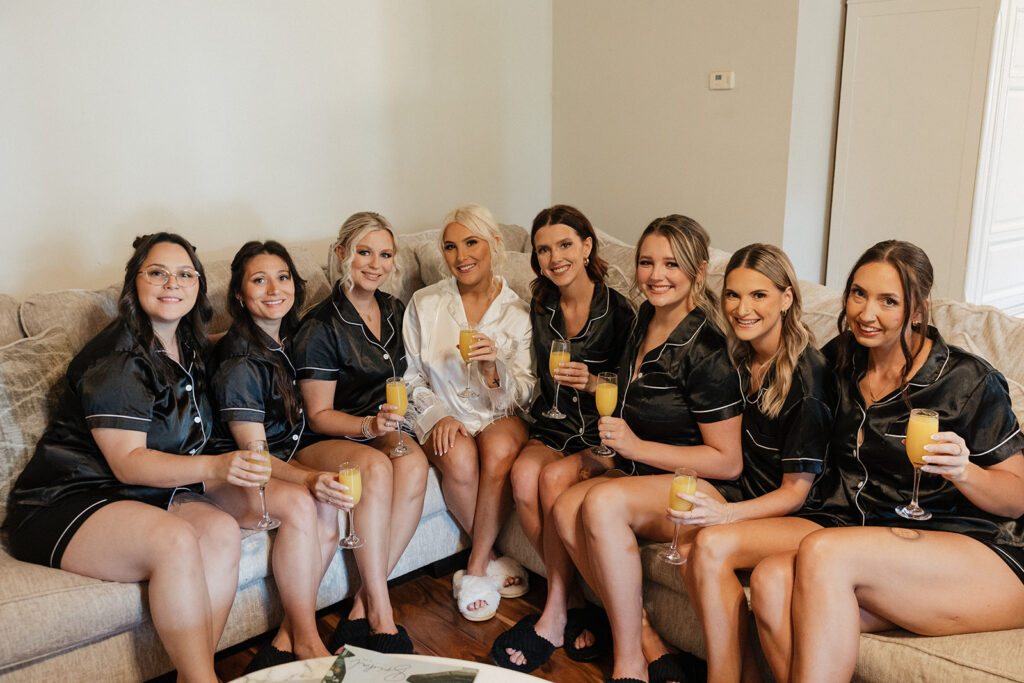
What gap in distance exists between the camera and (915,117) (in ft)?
13.3

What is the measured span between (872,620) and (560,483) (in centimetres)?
91

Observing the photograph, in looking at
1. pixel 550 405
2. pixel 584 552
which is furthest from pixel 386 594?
pixel 550 405

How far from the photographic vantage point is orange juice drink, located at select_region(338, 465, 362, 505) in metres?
2.16

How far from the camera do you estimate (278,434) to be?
103 inches

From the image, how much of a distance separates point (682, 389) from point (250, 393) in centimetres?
124

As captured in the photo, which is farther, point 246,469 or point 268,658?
point 268,658

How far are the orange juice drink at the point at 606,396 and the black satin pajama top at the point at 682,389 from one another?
0.10 metres

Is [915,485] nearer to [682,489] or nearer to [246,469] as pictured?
[682,489]

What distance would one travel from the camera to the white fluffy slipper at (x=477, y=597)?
8.56ft

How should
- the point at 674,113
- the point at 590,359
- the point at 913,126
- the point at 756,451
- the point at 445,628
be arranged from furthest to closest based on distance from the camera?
1. the point at 674,113
2. the point at 913,126
3. the point at 590,359
4. the point at 445,628
5. the point at 756,451

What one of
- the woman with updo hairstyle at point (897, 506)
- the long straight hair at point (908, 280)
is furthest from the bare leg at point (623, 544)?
the long straight hair at point (908, 280)

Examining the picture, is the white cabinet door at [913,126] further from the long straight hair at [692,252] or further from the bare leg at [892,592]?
the bare leg at [892,592]

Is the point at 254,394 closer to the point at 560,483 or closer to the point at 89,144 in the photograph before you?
the point at 560,483

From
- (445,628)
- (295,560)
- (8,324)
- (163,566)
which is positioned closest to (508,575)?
(445,628)
